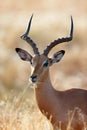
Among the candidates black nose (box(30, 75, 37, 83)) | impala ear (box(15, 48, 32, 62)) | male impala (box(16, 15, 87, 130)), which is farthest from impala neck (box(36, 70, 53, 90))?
impala ear (box(15, 48, 32, 62))

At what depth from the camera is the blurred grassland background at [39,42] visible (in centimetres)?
1930

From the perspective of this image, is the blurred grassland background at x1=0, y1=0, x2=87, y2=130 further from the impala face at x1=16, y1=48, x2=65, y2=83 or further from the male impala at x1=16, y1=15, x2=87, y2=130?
the impala face at x1=16, y1=48, x2=65, y2=83

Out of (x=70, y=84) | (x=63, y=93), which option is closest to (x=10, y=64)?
(x=70, y=84)

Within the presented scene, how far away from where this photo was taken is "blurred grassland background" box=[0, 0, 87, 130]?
63.3 ft

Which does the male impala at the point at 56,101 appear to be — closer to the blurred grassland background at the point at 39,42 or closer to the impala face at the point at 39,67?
the impala face at the point at 39,67

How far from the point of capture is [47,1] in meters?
34.0

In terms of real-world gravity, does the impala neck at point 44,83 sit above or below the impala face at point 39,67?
below

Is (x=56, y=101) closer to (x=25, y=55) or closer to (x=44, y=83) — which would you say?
(x=44, y=83)

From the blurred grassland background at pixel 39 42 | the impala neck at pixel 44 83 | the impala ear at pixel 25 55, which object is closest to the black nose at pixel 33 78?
the impala neck at pixel 44 83

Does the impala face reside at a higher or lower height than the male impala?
higher

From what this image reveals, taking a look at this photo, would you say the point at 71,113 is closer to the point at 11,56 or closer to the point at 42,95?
the point at 42,95

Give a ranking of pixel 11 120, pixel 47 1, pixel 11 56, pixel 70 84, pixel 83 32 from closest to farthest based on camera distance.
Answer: pixel 11 120 → pixel 70 84 → pixel 11 56 → pixel 83 32 → pixel 47 1

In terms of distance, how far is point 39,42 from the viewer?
80.9 ft

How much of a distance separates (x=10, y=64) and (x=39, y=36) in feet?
10.6
